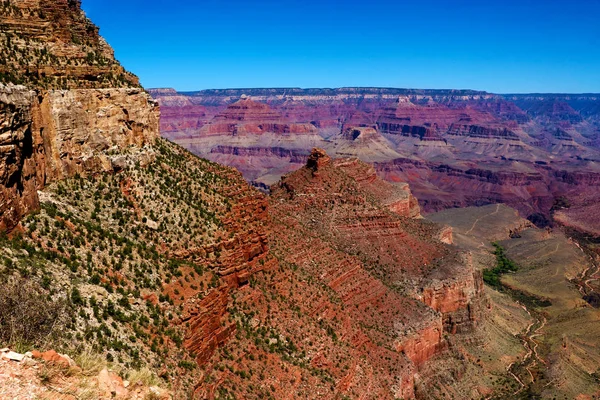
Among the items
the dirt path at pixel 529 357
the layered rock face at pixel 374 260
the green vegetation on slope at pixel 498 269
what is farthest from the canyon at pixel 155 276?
the green vegetation on slope at pixel 498 269

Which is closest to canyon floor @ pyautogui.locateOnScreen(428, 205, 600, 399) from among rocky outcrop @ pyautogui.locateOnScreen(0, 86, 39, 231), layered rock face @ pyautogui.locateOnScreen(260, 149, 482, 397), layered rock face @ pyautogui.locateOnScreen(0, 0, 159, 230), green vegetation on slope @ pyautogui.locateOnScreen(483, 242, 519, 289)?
green vegetation on slope @ pyautogui.locateOnScreen(483, 242, 519, 289)

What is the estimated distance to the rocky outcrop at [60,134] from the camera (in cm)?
2012

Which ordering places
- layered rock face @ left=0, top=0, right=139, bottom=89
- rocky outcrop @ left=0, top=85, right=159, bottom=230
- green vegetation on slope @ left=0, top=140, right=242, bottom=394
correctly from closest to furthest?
green vegetation on slope @ left=0, top=140, right=242, bottom=394 < rocky outcrop @ left=0, top=85, right=159, bottom=230 < layered rock face @ left=0, top=0, right=139, bottom=89

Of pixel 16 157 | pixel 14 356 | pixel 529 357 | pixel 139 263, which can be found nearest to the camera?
pixel 14 356

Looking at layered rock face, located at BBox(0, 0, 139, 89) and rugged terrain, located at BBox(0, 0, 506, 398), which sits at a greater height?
layered rock face, located at BBox(0, 0, 139, 89)

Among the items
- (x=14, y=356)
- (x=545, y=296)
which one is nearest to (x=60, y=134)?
(x=14, y=356)

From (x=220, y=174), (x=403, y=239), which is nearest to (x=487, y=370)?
(x=403, y=239)

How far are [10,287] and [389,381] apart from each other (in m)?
32.0

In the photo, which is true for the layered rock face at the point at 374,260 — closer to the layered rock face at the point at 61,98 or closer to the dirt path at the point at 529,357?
the dirt path at the point at 529,357

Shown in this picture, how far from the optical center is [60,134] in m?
25.9

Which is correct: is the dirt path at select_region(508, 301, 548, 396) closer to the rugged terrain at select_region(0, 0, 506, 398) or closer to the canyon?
the canyon

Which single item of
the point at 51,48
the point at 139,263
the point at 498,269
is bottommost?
the point at 498,269

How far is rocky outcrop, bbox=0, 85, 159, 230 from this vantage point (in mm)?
20116

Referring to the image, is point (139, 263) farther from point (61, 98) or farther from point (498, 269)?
point (498, 269)
